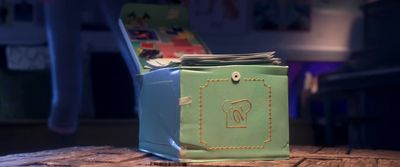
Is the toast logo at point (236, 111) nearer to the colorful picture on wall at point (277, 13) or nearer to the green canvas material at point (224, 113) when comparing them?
the green canvas material at point (224, 113)

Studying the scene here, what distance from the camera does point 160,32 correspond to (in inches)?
80.7

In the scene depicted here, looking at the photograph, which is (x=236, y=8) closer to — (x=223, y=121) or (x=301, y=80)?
(x=301, y=80)

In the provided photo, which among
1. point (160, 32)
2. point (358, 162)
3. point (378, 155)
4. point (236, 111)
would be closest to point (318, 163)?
point (358, 162)

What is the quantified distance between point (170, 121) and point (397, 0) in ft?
9.46

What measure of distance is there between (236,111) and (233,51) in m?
2.83

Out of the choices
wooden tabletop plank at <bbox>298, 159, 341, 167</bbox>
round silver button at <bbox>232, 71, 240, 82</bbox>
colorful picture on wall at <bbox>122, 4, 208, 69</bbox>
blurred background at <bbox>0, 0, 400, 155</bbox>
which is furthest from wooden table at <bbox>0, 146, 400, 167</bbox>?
blurred background at <bbox>0, 0, 400, 155</bbox>

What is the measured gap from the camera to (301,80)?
14.8 feet

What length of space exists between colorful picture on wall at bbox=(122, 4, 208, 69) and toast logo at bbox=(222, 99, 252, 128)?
1.71ft

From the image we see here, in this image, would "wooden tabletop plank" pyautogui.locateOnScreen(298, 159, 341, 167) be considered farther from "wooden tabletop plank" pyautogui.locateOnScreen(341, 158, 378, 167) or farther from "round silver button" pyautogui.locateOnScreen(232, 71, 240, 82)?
"round silver button" pyautogui.locateOnScreen(232, 71, 240, 82)

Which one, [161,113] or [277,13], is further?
[277,13]

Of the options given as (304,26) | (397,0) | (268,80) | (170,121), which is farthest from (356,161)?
(304,26)

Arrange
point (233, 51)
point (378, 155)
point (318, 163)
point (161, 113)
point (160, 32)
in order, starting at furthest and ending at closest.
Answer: point (233, 51) < point (160, 32) < point (378, 155) < point (161, 113) < point (318, 163)

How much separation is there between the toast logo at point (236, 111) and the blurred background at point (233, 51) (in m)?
2.32

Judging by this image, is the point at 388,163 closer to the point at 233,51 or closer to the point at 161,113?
the point at 161,113
